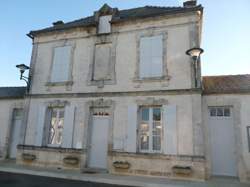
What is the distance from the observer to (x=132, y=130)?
7.54 meters

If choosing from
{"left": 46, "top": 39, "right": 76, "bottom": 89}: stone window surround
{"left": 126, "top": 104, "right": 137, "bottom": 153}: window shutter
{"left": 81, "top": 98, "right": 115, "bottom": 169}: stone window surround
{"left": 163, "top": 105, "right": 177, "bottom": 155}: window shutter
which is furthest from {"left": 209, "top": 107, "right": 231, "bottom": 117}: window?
{"left": 46, "top": 39, "right": 76, "bottom": 89}: stone window surround

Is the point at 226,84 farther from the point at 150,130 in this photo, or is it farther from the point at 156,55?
the point at 150,130

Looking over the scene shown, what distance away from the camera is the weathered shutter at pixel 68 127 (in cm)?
825

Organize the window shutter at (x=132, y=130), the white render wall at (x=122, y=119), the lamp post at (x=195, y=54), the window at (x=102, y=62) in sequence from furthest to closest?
the window at (x=102, y=62) → the window shutter at (x=132, y=130) → the white render wall at (x=122, y=119) → the lamp post at (x=195, y=54)

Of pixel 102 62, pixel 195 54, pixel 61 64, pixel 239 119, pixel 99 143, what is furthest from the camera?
pixel 61 64

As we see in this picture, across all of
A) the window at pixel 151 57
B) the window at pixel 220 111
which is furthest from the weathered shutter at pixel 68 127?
the window at pixel 220 111

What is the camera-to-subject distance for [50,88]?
913 centimetres

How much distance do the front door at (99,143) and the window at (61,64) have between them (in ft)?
7.53

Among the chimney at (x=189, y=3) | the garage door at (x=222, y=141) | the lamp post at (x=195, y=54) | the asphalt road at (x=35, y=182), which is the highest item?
the chimney at (x=189, y=3)

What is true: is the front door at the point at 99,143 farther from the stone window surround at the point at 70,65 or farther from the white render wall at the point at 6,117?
the white render wall at the point at 6,117

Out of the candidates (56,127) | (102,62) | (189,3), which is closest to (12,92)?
(56,127)

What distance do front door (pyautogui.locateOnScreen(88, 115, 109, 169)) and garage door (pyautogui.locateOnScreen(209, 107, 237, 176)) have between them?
374 centimetres

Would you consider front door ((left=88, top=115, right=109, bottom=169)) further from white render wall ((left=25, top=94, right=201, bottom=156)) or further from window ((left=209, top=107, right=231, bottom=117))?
window ((left=209, top=107, right=231, bottom=117))

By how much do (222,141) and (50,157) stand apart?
6341 mm
